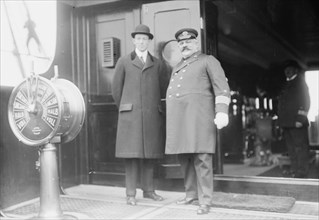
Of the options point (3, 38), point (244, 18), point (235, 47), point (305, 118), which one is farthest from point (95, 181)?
point (235, 47)

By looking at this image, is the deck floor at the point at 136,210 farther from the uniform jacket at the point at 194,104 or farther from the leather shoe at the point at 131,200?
the uniform jacket at the point at 194,104

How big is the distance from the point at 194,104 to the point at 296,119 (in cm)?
269

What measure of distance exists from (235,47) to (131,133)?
6697 millimetres

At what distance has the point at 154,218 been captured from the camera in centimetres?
402

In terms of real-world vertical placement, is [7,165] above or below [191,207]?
above

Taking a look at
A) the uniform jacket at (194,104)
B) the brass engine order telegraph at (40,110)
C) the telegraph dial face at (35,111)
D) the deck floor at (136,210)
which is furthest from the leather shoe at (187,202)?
the telegraph dial face at (35,111)

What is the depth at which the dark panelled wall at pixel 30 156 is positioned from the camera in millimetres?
4668

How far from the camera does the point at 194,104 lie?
4281mm

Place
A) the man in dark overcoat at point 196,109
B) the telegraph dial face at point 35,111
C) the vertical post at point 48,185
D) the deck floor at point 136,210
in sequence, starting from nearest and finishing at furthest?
the telegraph dial face at point 35,111
the vertical post at point 48,185
the deck floor at point 136,210
the man in dark overcoat at point 196,109

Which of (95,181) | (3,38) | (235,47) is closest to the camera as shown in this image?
(3,38)

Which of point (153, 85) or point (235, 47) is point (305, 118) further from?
point (235, 47)

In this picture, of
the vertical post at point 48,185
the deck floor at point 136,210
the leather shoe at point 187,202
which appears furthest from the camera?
the leather shoe at point 187,202

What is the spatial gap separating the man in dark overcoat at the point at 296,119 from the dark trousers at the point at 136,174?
8.62 ft

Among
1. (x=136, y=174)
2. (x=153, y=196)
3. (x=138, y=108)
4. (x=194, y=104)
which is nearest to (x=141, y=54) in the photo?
(x=138, y=108)
